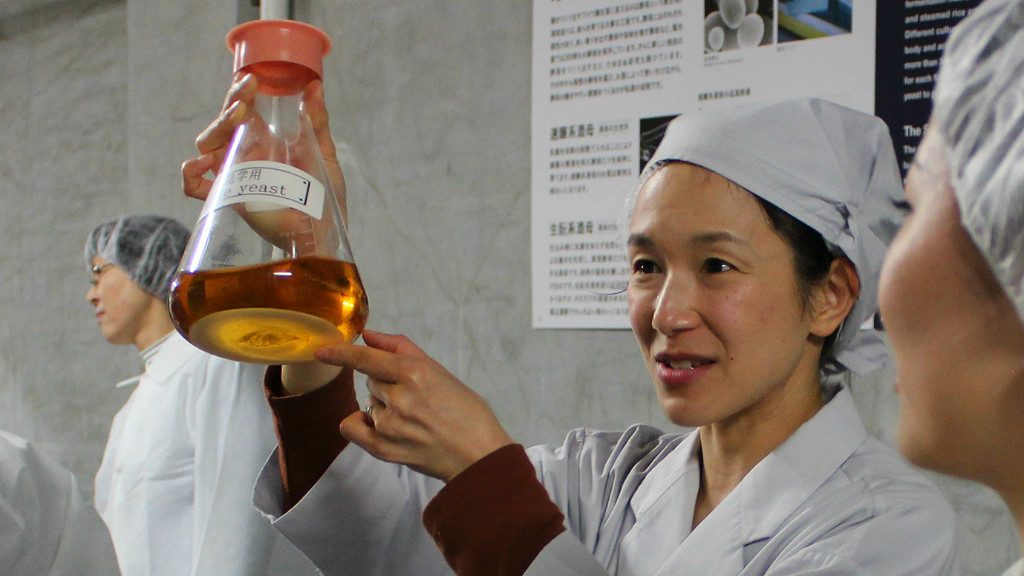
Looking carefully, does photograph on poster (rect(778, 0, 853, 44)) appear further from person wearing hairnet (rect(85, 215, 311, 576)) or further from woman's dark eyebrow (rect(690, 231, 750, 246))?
person wearing hairnet (rect(85, 215, 311, 576))

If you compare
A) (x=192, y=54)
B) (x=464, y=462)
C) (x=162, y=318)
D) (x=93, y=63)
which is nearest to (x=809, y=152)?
(x=464, y=462)

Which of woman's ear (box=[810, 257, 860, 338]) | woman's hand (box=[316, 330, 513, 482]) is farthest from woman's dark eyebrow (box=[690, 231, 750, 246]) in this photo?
woman's hand (box=[316, 330, 513, 482])

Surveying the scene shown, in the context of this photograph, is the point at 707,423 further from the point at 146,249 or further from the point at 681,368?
the point at 146,249

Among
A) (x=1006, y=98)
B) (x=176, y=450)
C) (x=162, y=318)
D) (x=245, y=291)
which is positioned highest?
(x=1006, y=98)

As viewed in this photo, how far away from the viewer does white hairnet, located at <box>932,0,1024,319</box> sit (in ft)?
1.37

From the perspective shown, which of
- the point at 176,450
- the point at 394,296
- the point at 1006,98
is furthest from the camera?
the point at 394,296

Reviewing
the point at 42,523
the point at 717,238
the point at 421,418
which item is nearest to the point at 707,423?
the point at 717,238

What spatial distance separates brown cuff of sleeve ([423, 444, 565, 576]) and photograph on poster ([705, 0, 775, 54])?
4.14 ft

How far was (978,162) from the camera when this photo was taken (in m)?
0.43

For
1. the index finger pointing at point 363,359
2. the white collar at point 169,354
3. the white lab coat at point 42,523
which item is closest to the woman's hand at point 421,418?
the index finger pointing at point 363,359

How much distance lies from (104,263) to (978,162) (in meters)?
2.41

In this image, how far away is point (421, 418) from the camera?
70 cm

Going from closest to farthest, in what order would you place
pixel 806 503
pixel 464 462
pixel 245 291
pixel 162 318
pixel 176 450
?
pixel 245 291, pixel 464 462, pixel 806 503, pixel 176 450, pixel 162 318

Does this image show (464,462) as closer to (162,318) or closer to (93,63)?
(162,318)
